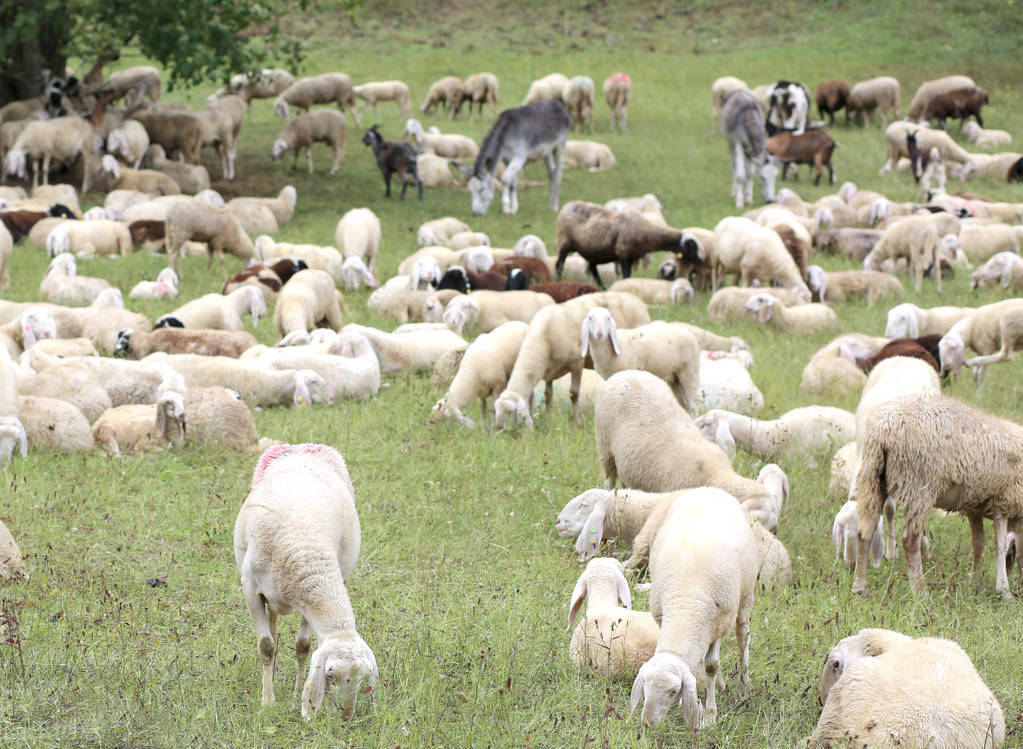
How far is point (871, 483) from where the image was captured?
6.41m

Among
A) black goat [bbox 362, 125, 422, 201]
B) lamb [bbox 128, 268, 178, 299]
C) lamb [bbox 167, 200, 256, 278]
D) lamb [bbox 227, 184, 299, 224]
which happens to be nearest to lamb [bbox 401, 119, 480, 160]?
black goat [bbox 362, 125, 422, 201]

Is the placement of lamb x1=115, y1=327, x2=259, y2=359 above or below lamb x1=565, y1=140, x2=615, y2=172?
above

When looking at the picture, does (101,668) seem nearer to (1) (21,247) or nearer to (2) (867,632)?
(2) (867,632)

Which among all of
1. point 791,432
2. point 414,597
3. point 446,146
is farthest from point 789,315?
point 446,146

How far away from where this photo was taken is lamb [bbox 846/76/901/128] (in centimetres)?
2862

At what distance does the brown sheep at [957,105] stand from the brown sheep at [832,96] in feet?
6.45

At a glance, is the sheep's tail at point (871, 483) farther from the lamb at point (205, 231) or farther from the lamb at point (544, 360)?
the lamb at point (205, 231)

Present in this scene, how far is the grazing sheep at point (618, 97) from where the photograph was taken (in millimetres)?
27578

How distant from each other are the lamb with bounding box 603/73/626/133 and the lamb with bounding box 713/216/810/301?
1364cm

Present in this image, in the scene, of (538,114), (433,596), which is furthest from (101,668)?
(538,114)

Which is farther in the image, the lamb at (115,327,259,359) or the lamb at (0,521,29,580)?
the lamb at (115,327,259,359)

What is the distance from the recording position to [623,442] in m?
7.52

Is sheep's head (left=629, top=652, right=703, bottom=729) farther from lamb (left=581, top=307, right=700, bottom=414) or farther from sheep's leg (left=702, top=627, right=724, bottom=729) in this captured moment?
lamb (left=581, top=307, right=700, bottom=414)

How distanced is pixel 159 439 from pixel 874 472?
504cm
